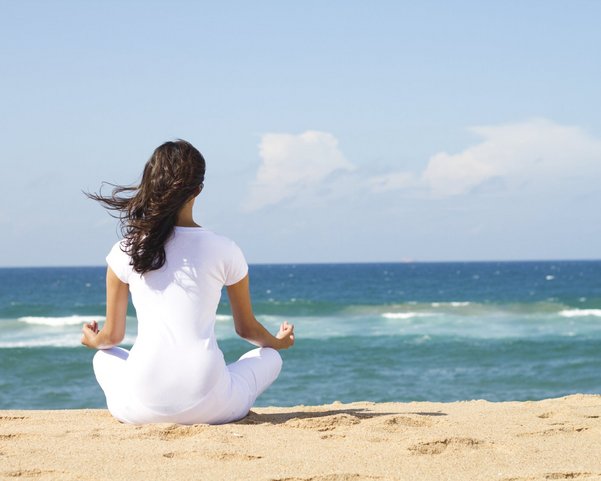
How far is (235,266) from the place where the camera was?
13.0 feet

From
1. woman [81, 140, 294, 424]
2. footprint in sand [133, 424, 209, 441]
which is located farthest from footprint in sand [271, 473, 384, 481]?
woman [81, 140, 294, 424]

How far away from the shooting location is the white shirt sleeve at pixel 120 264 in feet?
12.8

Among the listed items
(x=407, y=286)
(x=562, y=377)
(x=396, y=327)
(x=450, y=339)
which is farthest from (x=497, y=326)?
(x=407, y=286)

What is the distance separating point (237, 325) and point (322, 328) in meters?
18.6

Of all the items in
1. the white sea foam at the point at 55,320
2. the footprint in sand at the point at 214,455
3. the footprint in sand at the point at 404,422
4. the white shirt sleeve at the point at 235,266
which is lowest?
the white sea foam at the point at 55,320

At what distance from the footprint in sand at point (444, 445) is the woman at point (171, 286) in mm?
995

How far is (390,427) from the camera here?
13.7ft

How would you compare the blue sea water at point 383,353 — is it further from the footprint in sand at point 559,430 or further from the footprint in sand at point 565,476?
the footprint in sand at point 565,476

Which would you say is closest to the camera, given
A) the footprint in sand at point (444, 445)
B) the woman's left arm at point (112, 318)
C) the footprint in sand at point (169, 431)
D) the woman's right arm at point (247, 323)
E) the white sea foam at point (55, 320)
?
the footprint in sand at point (444, 445)

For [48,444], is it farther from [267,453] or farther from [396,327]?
[396,327]

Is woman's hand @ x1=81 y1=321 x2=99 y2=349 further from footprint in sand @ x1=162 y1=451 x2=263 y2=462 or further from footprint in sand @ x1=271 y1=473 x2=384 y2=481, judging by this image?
footprint in sand @ x1=271 y1=473 x2=384 y2=481

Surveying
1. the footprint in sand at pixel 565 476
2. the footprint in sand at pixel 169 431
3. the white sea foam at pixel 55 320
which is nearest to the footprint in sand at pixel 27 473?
the footprint in sand at pixel 169 431

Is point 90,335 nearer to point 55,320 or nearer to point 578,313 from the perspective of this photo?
point 55,320

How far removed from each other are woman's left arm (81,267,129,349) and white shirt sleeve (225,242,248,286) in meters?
0.51
